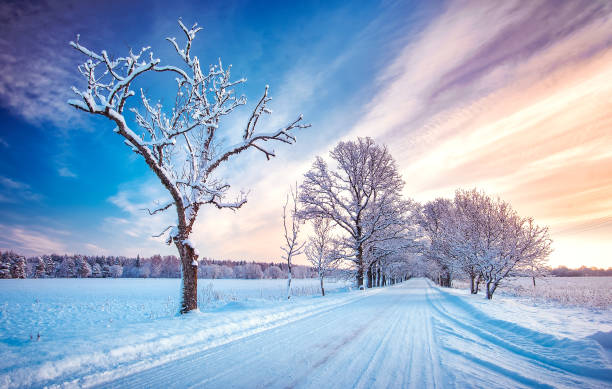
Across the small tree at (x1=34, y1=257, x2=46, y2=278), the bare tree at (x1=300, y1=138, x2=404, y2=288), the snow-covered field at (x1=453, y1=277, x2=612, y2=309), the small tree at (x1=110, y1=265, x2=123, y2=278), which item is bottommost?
the small tree at (x1=110, y1=265, x2=123, y2=278)

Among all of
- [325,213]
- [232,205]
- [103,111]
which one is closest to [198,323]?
[232,205]

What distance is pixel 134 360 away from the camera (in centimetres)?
386

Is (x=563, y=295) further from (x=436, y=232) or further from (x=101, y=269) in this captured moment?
(x=101, y=269)

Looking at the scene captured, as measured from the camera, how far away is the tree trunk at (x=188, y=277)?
25.9 ft

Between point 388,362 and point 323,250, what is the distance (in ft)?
55.6

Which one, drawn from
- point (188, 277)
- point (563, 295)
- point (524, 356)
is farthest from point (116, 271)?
point (563, 295)

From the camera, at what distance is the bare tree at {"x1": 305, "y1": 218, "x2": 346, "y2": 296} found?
65.8 ft

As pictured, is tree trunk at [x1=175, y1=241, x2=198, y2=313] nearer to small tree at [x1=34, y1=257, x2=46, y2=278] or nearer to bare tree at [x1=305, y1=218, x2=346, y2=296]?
bare tree at [x1=305, y1=218, x2=346, y2=296]

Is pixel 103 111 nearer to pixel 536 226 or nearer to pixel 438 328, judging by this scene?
pixel 438 328

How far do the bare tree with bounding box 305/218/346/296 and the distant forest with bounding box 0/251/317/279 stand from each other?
38.9m

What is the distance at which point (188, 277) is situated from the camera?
809cm

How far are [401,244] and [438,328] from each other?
1502cm

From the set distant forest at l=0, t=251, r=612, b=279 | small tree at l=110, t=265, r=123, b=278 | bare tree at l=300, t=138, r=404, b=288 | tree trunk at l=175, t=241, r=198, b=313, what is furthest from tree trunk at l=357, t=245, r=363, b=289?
small tree at l=110, t=265, r=123, b=278

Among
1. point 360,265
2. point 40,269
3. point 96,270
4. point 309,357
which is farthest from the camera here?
point 96,270
